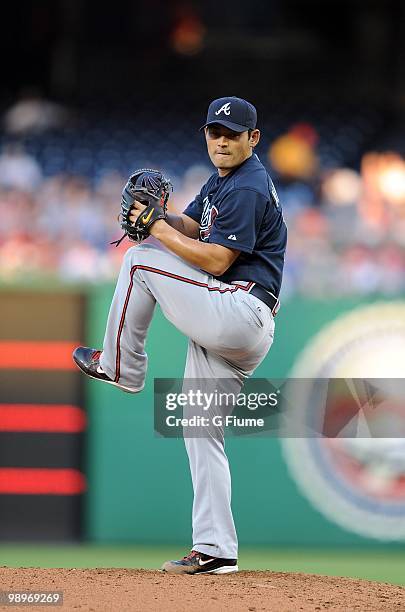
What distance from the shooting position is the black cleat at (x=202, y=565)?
4.47 m

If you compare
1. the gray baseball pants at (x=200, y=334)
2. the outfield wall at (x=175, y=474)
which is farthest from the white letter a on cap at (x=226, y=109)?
the outfield wall at (x=175, y=474)

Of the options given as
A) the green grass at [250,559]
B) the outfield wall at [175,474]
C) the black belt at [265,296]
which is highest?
the black belt at [265,296]

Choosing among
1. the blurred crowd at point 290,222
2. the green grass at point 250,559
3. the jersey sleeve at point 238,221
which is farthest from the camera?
the blurred crowd at point 290,222

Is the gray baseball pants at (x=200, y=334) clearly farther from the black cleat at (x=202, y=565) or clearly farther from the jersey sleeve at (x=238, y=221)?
the jersey sleeve at (x=238, y=221)

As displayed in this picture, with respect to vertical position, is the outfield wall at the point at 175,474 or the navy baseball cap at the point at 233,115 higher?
the navy baseball cap at the point at 233,115

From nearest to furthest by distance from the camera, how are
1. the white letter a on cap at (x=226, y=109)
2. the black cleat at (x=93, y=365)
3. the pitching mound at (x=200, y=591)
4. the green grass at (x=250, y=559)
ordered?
1. the pitching mound at (x=200, y=591)
2. the white letter a on cap at (x=226, y=109)
3. the black cleat at (x=93, y=365)
4. the green grass at (x=250, y=559)

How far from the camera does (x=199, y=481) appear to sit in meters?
4.43

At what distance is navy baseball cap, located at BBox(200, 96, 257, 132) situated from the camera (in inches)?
168

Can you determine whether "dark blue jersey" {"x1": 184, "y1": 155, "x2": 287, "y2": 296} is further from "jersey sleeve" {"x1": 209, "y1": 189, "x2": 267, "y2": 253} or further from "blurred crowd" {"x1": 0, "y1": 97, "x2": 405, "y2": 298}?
"blurred crowd" {"x1": 0, "y1": 97, "x2": 405, "y2": 298}

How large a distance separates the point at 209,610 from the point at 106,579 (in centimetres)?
69

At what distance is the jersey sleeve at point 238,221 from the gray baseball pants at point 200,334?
0.65 ft

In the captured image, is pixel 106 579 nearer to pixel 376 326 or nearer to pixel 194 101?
pixel 376 326

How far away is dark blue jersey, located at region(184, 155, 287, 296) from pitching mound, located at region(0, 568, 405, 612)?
3.90ft

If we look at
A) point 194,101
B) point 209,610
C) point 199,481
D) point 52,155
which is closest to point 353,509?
point 199,481
